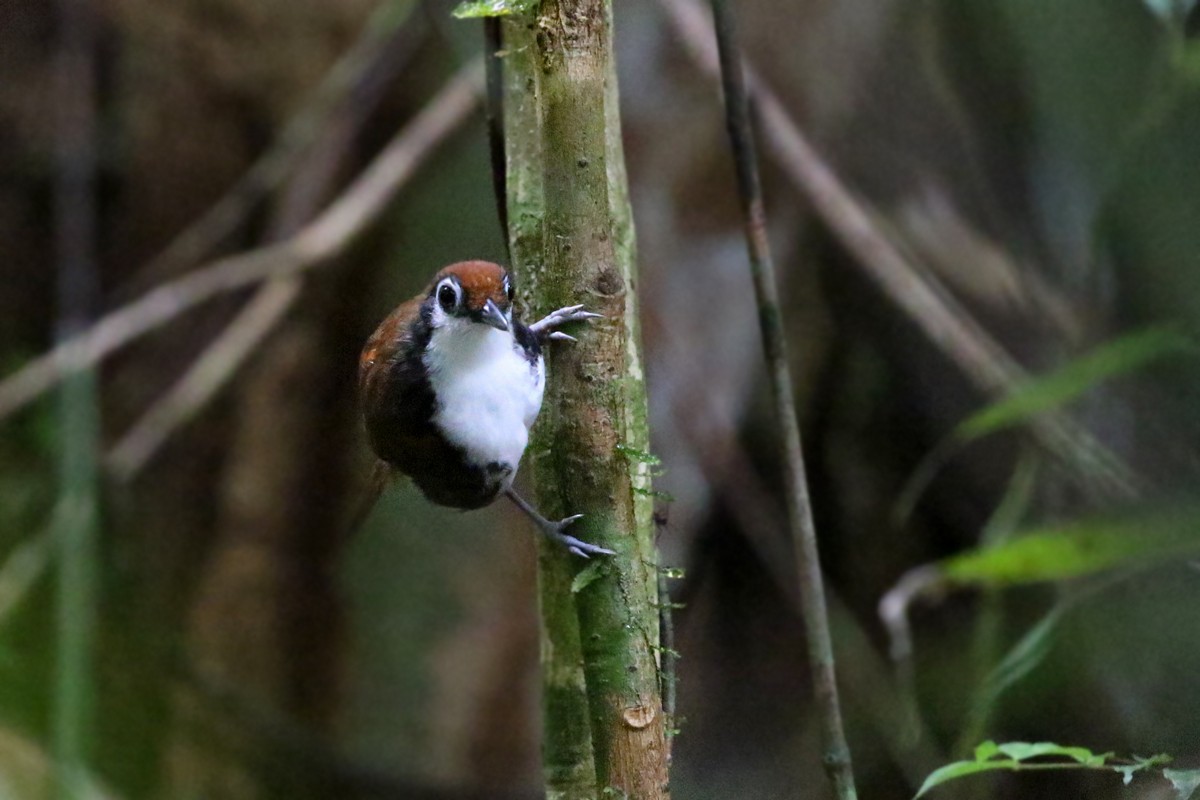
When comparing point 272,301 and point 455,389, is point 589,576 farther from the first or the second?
point 272,301

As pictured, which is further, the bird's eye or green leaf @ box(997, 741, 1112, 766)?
the bird's eye

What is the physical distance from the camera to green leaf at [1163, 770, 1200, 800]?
99cm

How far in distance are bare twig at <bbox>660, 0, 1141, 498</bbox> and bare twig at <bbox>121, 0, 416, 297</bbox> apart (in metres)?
0.92

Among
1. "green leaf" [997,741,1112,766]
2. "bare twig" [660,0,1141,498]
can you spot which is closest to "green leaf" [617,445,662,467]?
"green leaf" [997,741,1112,766]

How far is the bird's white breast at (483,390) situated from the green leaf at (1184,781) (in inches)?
25.7

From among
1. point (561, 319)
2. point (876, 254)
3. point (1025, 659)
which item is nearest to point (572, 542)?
point (561, 319)

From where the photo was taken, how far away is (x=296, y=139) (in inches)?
129

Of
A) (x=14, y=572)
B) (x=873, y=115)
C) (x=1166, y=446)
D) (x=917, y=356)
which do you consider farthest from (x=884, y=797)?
(x=14, y=572)

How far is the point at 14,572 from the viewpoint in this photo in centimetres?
278

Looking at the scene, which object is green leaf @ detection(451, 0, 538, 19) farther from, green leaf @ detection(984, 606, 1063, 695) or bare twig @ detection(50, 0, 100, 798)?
bare twig @ detection(50, 0, 100, 798)

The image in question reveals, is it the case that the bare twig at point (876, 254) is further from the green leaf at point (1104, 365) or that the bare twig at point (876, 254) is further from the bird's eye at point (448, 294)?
the bird's eye at point (448, 294)

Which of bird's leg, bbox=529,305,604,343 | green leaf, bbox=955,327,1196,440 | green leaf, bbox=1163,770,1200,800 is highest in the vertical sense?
green leaf, bbox=955,327,1196,440

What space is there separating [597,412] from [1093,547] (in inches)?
33.8

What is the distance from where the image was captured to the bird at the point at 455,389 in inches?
51.6
